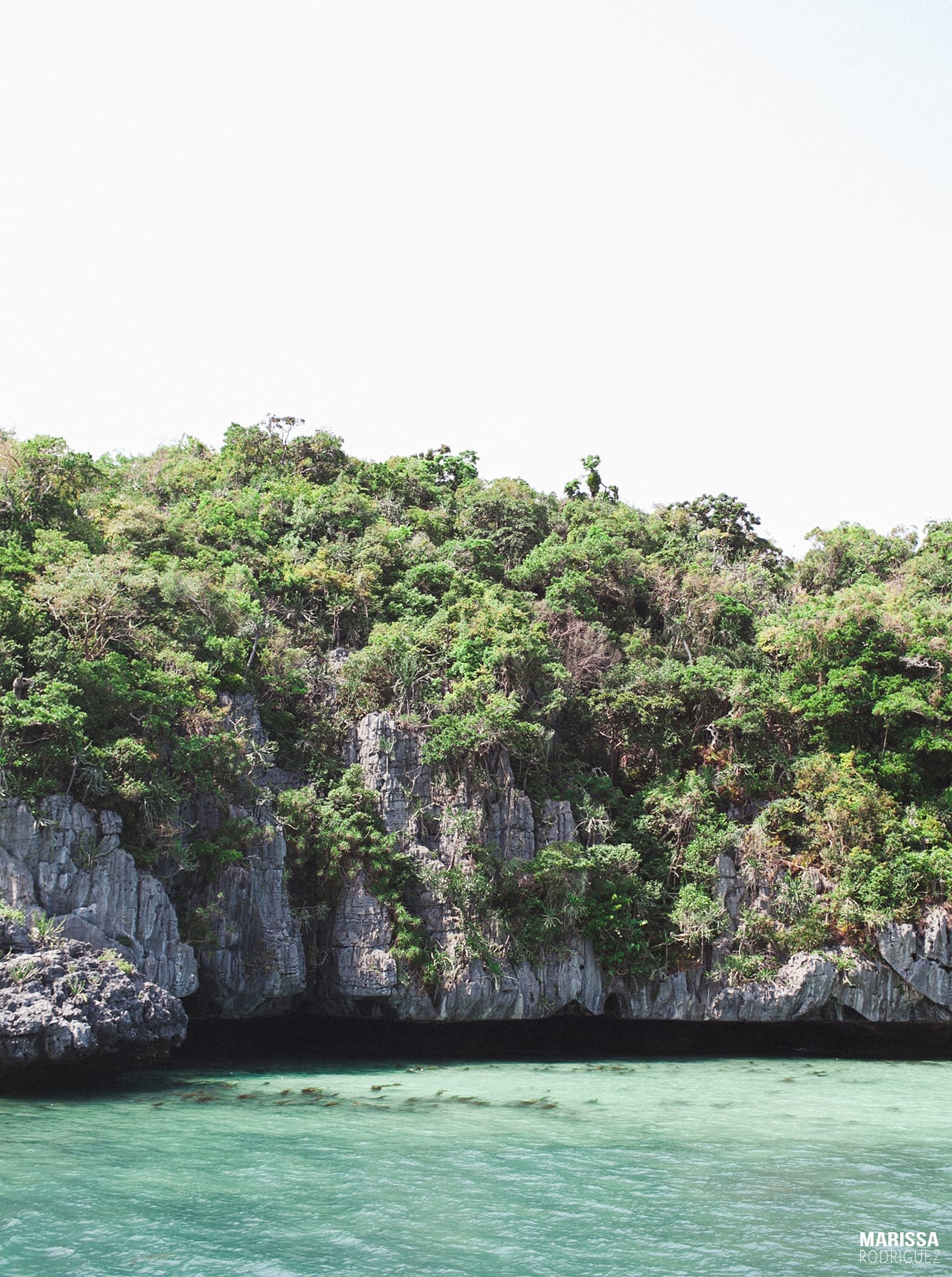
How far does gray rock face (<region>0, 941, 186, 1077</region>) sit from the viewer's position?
54.3 feet

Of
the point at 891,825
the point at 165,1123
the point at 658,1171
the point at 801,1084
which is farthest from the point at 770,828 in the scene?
the point at 165,1123

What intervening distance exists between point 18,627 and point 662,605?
18.5 metres

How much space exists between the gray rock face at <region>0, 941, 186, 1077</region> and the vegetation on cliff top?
9.40 feet

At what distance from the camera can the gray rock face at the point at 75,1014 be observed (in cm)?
1655

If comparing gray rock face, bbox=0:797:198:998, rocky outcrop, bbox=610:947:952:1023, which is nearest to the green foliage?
rocky outcrop, bbox=610:947:952:1023

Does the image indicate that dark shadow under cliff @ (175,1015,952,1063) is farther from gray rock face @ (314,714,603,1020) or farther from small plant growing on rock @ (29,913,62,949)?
small plant growing on rock @ (29,913,62,949)

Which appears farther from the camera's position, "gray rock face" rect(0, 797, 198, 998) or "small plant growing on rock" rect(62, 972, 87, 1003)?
"gray rock face" rect(0, 797, 198, 998)

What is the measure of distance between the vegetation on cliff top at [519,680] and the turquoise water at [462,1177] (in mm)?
5444

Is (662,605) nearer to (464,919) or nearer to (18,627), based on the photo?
(464,919)

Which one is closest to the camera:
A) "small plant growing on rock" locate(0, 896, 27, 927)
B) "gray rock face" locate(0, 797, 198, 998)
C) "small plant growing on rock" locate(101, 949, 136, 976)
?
"small plant growing on rock" locate(0, 896, 27, 927)

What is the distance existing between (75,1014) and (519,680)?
42.3ft

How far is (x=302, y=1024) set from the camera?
83.4 ft

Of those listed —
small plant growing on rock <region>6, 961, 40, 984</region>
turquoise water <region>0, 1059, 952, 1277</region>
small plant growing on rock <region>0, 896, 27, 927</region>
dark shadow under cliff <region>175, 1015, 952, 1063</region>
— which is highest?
small plant growing on rock <region>0, 896, 27, 927</region>

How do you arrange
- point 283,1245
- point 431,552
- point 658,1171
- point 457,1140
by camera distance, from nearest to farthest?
point 283,1245
point 658,1171
point 457,1140
point 431,552
